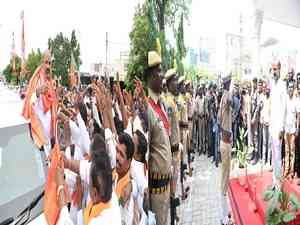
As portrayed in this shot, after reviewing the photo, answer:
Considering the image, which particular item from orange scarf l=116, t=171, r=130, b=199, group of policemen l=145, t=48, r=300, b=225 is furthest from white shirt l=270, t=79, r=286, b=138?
orange scarf l=116, t=171, r=130, b=199

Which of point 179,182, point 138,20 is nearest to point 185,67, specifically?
point 179,182

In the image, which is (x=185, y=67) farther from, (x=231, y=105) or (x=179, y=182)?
(x=179, y=182)

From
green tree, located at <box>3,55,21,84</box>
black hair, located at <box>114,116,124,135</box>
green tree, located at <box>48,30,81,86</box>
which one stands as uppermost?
green tree, located at <box>48,30,81,86</box>

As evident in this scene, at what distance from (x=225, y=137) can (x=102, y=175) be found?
214 cm

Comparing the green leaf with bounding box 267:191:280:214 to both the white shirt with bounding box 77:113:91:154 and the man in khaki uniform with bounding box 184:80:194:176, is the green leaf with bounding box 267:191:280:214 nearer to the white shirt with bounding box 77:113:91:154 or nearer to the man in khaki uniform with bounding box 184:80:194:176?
the man in khaki uniform with bounding box 184:80:194:176

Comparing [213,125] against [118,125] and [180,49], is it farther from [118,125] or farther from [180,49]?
[118,125]

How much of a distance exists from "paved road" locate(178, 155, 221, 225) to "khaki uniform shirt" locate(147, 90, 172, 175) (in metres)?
0.86

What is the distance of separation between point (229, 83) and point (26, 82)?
8.43 ft

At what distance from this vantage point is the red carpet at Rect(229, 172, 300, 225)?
3572mm

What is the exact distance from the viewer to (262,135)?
12.4 feet

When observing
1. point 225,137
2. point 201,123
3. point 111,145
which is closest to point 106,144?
point 111,145

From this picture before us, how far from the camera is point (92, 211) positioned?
142 cm

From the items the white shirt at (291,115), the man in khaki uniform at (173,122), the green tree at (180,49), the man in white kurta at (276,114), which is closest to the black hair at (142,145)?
the man in khaki uniform at (173,122)

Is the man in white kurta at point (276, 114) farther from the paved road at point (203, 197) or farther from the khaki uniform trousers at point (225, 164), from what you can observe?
the paved road at point (203, 197)
